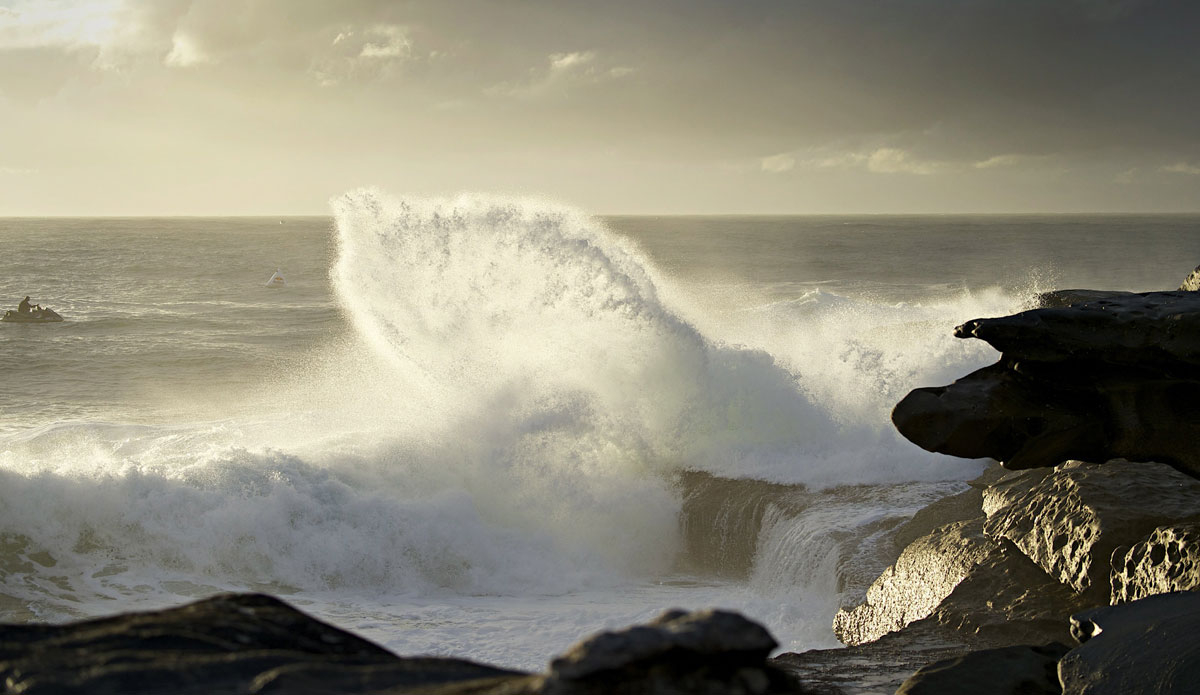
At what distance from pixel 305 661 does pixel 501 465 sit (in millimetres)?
10975

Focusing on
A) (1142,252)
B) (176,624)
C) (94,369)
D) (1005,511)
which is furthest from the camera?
(1142,252)

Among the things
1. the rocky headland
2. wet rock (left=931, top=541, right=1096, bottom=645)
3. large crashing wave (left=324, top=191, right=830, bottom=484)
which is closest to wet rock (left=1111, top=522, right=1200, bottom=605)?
the rocky headland

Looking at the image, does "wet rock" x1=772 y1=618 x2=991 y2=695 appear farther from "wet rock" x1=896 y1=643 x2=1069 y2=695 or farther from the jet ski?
the jet ski

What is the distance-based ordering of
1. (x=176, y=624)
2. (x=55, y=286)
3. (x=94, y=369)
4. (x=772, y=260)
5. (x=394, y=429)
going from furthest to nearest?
(x=772, y=260), (x=55, y=286), (x=94, y=369), (x=394, y=429), (x=176, y=624)

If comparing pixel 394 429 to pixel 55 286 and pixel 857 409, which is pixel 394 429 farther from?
pixel 55 286

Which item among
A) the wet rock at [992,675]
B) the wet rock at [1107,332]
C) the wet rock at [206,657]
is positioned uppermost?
the wet rock at [1107,332]

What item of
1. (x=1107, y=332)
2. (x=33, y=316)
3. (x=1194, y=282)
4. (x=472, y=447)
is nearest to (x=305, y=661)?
(x=1107, y=332)

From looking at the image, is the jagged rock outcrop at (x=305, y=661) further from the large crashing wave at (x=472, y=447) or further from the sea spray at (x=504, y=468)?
the large crashing wave at (x=472, y=447)

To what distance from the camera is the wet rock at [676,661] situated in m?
1.93

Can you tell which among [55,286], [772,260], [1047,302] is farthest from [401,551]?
[772,260]

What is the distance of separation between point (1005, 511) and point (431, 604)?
5853mm

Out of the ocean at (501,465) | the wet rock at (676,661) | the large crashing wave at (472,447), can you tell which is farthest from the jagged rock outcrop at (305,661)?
the large crashing wave at (472,447)

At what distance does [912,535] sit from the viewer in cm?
991

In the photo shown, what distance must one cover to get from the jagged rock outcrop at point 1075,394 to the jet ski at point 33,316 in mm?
37473
